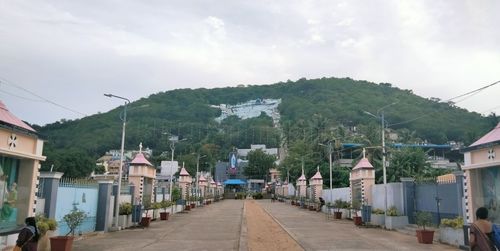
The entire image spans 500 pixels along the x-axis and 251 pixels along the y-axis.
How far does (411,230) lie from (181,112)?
12567 cm

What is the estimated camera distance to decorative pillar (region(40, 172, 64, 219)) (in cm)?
1520

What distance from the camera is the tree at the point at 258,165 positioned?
116m

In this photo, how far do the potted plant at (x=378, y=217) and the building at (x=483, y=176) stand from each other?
29.6 ft

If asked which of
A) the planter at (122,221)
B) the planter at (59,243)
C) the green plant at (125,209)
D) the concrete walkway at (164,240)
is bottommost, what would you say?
the concrete walkway at (164,240)

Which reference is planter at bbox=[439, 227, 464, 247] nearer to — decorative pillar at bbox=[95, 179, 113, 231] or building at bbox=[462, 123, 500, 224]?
building at bbox=[462, 123, 500, 224]

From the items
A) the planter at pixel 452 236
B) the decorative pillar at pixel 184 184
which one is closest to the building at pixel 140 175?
the planter at pixel 452 236

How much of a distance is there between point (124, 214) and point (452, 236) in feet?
47.3

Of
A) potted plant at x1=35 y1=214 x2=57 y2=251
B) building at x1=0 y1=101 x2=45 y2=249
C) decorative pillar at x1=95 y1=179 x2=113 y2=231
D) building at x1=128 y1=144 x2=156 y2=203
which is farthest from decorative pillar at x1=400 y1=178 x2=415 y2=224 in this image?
building at x1=0 y1=101 x2=45 y2=249

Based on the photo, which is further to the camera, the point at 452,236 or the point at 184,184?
the point at 184,184

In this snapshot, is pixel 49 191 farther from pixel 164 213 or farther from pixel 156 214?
pixel 156 214

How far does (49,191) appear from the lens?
603 inches

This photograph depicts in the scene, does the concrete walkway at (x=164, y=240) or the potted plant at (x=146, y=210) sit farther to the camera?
the potted plant at (x=146, y=210)

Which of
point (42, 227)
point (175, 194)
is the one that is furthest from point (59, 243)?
point (175, 194)

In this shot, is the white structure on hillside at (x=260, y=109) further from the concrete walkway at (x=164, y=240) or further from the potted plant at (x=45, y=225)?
the potted plant at (x=45, y=225)
